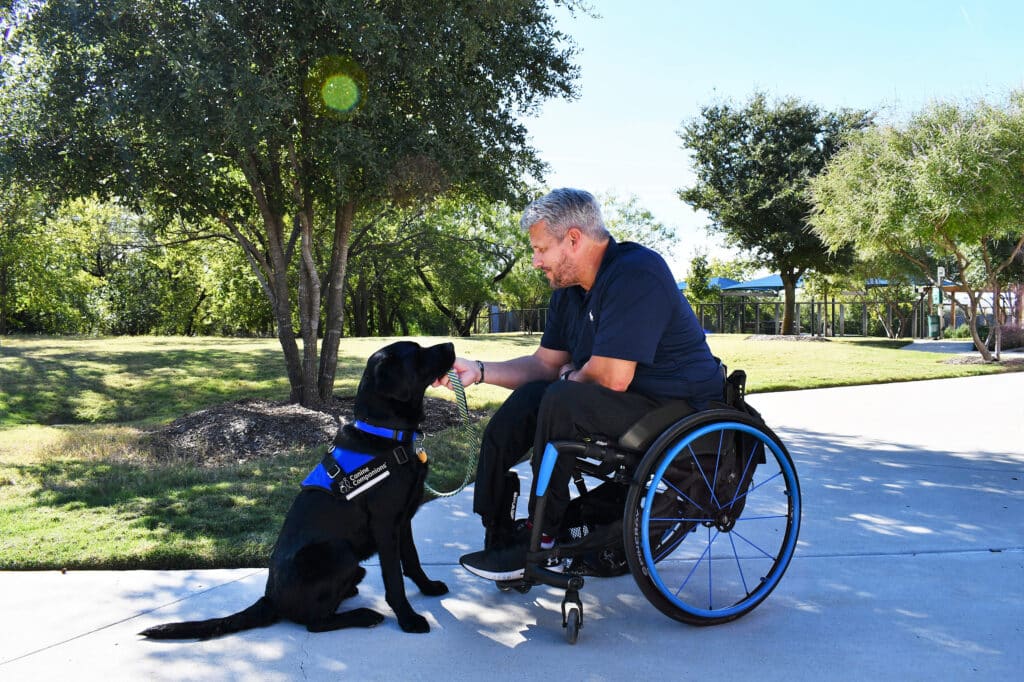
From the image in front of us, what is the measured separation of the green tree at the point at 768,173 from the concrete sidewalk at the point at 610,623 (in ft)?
73.2

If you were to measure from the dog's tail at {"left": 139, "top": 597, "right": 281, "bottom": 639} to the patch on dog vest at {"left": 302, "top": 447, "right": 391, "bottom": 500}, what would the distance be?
46 cm

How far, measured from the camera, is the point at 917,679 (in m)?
2.29

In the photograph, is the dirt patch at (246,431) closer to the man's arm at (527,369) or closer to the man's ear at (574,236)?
the man's arm at (527,369)

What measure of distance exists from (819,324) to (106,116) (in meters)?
31.5

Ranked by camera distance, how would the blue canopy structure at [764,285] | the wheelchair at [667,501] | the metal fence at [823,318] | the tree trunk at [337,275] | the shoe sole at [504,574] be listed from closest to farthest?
1. the wheelchair at [667,501]
2. the shoe sole at [504,574]
3. the tree trunk at [337,275]
4. the metal fence at [823,318]
5. the blue canopy structure at [764,285]

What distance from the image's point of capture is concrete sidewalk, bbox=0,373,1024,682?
2.40 m

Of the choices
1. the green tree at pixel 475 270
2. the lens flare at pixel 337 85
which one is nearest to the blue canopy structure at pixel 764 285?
the green tree at pixel 475 270

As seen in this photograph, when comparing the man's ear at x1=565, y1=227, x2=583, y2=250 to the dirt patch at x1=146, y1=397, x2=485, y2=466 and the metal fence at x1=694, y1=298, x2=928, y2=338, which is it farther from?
the metal fence at x1=694, y1=298, x2=928, y2=338

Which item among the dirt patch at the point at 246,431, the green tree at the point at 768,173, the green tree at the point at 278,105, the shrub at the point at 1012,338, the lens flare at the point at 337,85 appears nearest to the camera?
the green tree at the point at 278,105

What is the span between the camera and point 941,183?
13336 millimetres

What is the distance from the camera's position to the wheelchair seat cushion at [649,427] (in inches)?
102

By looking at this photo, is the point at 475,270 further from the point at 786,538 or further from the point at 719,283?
the point at 786,538

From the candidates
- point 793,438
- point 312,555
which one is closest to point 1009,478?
point 793,438

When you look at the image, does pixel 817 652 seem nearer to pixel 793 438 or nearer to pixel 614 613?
pixel 614 613
